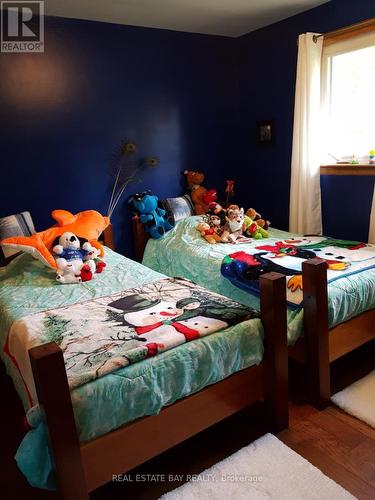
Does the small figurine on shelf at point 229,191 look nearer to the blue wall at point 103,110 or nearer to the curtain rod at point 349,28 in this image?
the blue wall at point 103,110

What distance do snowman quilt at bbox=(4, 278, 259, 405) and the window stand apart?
1995mm

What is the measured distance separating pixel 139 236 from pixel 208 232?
Answer: 721 millimetres

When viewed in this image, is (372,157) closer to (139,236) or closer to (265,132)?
(265,132)

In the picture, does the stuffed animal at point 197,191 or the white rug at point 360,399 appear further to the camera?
the stuffed animal at point 197,191

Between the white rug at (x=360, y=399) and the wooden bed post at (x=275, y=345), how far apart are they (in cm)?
35

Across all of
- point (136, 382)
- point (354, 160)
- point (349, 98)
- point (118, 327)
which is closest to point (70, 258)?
point (118, 327)

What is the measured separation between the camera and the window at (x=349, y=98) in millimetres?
2994

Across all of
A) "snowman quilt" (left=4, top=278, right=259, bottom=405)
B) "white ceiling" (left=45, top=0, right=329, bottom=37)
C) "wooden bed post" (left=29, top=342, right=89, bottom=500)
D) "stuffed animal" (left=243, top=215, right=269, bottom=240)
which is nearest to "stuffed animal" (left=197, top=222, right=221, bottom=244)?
"stuffed animal" (left=243, top=215, right=269, bottom=240)

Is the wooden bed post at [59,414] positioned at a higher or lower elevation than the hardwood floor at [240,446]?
higher

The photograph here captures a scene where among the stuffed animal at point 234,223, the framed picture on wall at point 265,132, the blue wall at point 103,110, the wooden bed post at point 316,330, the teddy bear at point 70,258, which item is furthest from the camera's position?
the framed picture on wall at point 265,132

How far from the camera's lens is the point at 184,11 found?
122 inches

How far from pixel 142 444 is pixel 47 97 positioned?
2.74m

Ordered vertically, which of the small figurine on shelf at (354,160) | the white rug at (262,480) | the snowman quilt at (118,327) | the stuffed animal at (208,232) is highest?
the small figurine on shelf at (354,160)

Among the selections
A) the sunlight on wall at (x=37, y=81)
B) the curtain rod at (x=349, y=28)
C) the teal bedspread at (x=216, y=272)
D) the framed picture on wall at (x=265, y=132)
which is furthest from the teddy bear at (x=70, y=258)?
the curtain rod at (x=349, y=28)
